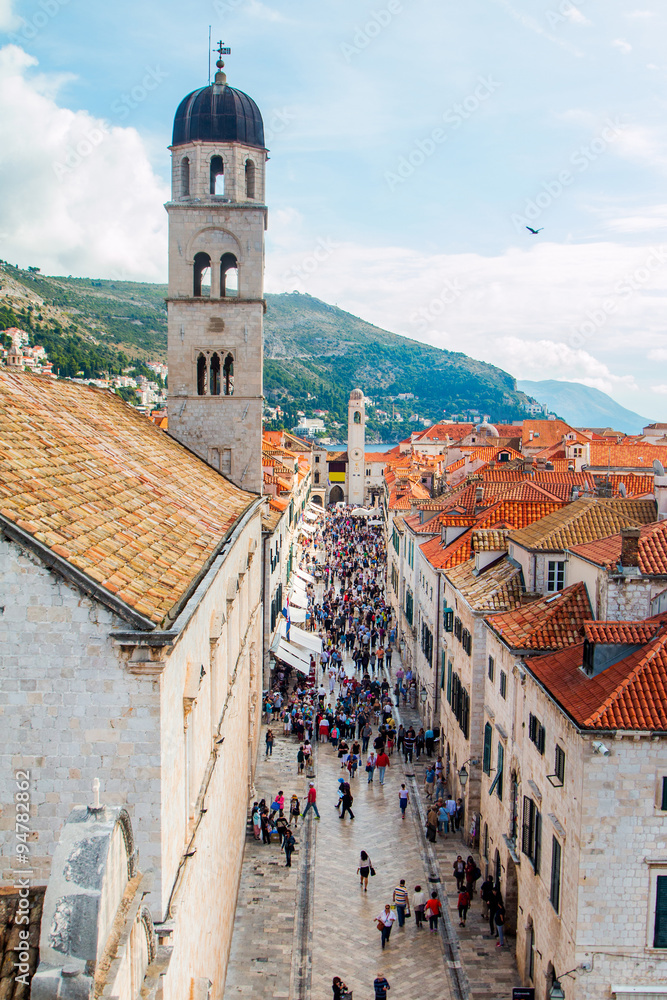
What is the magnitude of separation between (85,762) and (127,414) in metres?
14.2

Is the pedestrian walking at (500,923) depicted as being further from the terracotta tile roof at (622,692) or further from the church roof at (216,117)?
the church roof at (216,117)

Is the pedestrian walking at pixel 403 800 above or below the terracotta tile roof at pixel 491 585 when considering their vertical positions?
below

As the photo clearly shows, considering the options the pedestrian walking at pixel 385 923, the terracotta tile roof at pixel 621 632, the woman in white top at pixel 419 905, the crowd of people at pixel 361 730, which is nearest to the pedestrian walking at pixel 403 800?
the crowd of people at pixel 361 730

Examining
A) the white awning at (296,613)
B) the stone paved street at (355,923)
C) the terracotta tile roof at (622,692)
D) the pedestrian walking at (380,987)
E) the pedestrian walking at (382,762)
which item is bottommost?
the stone paved street at (355,923)

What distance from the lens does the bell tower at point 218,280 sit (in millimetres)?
28438

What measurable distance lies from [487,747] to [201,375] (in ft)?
A: 52.5

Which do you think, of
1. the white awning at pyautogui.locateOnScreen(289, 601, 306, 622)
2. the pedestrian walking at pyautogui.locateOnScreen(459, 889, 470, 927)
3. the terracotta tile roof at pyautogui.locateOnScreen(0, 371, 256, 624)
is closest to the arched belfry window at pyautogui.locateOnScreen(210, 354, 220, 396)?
the terracotta tile roof at pyautogui.locateOnScreen(0, 371, 256, 624)

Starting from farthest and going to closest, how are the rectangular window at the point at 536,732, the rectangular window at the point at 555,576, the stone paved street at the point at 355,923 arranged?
1. the rectangular window at the point at 555,576
2. the stone paved street at the point at 355,923
3. the rectangular window at the point at 536,732

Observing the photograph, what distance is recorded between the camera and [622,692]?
49.4 ft

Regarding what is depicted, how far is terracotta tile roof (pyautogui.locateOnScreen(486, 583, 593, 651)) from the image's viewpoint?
769 inches

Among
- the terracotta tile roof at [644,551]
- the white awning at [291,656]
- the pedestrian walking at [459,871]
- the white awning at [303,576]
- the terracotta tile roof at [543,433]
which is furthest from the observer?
the terracotta tile roof at [543,433]

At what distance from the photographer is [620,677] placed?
15.8 meters

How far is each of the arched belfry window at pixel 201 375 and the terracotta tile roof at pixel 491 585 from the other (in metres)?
10.8

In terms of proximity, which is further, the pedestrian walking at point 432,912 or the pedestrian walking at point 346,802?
the pedestrian walking at point 346,802
